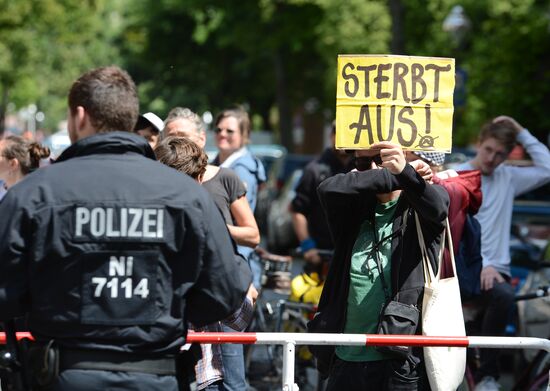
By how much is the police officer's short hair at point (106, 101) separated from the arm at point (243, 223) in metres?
2.64

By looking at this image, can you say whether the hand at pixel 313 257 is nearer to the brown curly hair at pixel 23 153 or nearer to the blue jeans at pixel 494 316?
the blue jeans at pixel 494 316

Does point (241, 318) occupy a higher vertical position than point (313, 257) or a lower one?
lower

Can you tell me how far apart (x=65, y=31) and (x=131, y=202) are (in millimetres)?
33177

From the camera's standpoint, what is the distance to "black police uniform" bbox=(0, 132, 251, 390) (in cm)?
356

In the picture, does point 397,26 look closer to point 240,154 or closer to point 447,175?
point 240,154

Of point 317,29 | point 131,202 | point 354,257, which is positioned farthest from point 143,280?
point 317,29

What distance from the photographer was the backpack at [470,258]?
6273 mm

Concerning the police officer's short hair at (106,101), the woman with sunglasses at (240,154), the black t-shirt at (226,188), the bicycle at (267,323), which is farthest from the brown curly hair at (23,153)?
the police officer's short hair at (106,101)

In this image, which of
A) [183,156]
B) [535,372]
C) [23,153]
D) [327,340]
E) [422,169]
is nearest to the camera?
[327,340]

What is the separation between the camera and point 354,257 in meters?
5.06

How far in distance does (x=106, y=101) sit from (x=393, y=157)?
5.11 feet

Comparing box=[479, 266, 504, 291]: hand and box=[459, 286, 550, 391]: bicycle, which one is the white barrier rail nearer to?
box=[459, 286, 550, 391]: bicycle

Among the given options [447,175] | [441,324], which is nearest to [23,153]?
[447,175]

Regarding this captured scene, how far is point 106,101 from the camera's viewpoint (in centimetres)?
371
